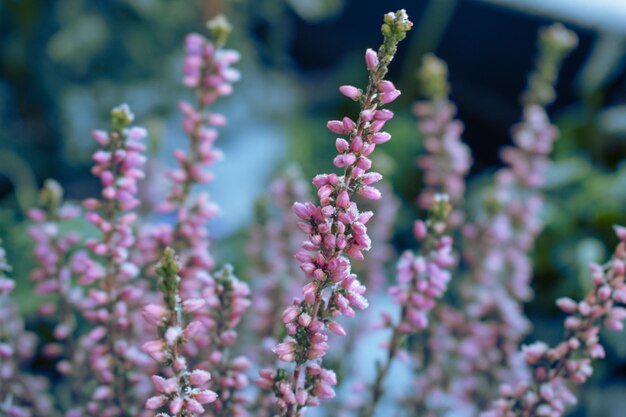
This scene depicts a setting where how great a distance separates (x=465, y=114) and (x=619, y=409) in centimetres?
133

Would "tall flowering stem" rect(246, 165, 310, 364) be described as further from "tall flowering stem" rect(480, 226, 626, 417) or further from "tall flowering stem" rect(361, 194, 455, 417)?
"tall flowering stem" rect(480, 226, 626, 417)

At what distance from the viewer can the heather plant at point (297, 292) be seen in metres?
0.63

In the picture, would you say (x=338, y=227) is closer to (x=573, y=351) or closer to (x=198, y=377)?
(x=198, y=377)

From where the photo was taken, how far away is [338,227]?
61cm

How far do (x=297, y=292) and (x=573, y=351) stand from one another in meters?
0.53

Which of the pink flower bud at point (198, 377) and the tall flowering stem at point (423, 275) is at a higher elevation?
the tall flowering stem at point (423, 275)

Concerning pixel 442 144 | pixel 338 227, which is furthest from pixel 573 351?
pixel 442 144

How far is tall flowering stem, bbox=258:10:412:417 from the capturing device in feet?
2.00

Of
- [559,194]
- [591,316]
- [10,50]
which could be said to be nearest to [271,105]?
[10,50]

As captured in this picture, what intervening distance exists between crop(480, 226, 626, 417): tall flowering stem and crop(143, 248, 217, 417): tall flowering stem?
388mm

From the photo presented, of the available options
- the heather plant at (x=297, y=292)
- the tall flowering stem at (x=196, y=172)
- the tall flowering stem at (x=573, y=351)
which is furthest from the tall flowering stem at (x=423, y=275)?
A: the tall flowering stem at (x=196, y=172)

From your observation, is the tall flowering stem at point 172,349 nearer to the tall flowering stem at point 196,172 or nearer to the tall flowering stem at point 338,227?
the tall flowering stem at point 338,227

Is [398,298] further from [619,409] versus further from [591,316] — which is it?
[619,409]

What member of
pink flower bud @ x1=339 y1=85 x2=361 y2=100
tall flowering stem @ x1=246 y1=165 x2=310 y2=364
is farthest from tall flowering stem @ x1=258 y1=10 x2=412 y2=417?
tall flowering stem @ x1=246 y1=165 x2=310 y2=364
